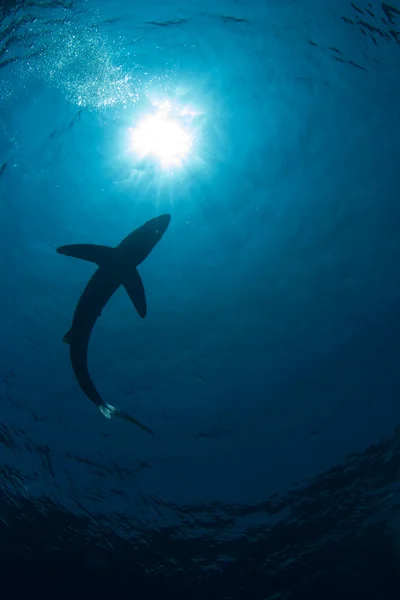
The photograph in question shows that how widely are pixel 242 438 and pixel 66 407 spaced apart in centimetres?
597

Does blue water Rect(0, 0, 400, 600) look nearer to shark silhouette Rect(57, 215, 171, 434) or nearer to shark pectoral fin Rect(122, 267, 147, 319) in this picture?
shark pectoral fin Rect(122, 267, 147, 319)

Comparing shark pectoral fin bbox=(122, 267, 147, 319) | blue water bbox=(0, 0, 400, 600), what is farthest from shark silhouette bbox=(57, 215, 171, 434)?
blue water bbox=(0, 0, 400, 600)

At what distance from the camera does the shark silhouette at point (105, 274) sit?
7.15 meters

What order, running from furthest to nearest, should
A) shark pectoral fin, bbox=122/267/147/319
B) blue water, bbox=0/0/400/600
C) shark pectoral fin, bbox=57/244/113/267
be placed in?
blue water, bbox=0/0/400/600 → shark pectoral fin, bbox=122/267/147/319 → shark pectoral fin, bbox=57/244/113/267

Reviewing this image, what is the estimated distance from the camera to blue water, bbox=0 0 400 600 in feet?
28.5

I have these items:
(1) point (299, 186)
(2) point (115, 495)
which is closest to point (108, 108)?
(1) point (299, 186)

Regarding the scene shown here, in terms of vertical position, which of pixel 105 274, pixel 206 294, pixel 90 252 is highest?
pixel 206 294

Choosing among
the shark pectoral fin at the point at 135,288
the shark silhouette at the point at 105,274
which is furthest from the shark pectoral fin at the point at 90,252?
the shark pectoral fin at the point at 135,288

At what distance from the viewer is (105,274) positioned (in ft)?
24.2

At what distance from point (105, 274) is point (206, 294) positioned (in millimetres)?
4510

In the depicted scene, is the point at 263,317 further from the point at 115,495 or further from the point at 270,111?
the point at 115,495

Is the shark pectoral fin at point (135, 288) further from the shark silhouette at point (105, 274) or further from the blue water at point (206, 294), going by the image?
the blue water at point (206, 294)

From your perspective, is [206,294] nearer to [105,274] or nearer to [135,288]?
[135,288]

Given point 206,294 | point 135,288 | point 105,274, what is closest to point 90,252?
point 105,274
